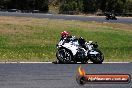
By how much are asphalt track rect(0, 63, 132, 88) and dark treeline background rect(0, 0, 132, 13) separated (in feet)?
203

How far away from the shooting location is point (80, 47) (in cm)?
2125

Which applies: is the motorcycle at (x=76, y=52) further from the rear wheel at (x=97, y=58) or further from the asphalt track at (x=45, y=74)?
the asphalt track at (x=45, y=74)

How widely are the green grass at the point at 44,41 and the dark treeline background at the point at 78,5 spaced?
133 ft

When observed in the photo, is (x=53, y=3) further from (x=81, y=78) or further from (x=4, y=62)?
(x=81, y=78)

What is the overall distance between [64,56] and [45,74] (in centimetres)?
478

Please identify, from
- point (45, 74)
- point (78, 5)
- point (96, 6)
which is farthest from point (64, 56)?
point (96, 6)

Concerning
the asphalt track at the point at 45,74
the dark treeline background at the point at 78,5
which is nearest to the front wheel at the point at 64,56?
the asphalt track at the point at 45,74

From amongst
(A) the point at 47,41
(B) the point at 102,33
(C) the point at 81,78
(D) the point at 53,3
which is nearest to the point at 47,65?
(C) the point at 81,78

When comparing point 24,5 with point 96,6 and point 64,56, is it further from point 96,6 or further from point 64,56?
point 64,56

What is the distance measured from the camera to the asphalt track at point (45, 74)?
13404 mm

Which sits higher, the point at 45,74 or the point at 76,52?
the point at 45,74

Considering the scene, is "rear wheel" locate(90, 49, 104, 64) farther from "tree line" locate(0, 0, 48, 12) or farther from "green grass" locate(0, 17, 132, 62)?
"tree line" locate(0, 0, 48, 12)

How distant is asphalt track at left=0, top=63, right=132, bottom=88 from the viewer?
13.4 meters

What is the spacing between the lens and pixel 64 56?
20.8m
